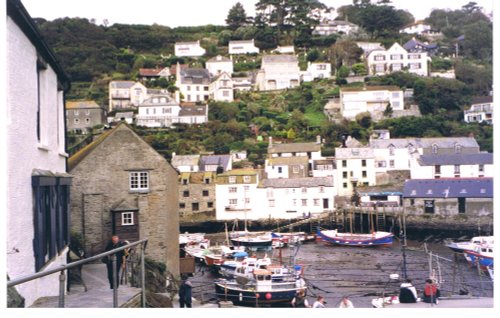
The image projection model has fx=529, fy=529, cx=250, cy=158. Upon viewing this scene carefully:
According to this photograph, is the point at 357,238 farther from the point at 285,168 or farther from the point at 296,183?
the point at 285,168

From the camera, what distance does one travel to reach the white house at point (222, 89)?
37.1m

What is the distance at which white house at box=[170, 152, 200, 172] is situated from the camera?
21.5 meters

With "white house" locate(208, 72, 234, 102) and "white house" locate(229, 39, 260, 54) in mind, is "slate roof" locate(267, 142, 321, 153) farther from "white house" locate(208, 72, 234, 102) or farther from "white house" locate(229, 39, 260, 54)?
"white house" locate(229, 39, 260, 54)

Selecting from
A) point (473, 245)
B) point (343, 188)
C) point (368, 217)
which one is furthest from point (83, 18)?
point (473, 245)

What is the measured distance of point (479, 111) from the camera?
24.1 m

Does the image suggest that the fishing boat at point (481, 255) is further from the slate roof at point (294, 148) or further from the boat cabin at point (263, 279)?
the slate roof at point (294, 148)

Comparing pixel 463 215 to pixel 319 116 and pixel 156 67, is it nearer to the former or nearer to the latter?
pixel 319 116

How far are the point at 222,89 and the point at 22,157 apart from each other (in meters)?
33.5

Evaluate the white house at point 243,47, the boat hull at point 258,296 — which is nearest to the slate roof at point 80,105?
the boat hull at point 258,296

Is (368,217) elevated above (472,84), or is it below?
below

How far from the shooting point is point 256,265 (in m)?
13.6

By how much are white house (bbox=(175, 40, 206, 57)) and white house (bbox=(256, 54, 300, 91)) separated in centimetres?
887

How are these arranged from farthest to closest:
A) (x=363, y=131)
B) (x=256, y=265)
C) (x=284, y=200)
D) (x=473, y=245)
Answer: (x=363, y=131)
(x=284, y=200)
(x=473, y=245)
(x=256, y=265)

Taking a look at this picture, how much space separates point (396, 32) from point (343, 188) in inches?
1222
